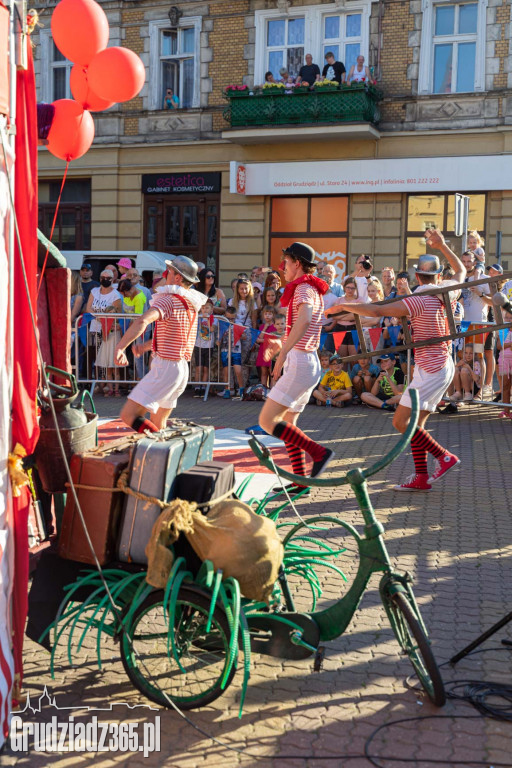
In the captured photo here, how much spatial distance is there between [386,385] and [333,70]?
42.8ft

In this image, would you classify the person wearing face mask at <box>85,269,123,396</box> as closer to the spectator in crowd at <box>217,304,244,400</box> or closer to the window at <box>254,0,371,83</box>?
the spectator in crowd at <box>217,304,244,400</box>

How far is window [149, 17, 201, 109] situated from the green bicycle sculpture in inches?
918

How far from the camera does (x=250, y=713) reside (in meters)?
3.78

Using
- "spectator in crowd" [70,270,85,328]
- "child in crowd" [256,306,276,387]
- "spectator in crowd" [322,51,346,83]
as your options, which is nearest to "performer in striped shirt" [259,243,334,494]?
"child in crowd" [256,306,276,387]

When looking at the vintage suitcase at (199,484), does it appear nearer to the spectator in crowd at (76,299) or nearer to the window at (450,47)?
the spectator in crowd at (76,299)

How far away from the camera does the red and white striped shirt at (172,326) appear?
25.7 ft

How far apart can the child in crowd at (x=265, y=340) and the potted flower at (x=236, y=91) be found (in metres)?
11.6

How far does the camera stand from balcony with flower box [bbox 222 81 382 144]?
22.7m

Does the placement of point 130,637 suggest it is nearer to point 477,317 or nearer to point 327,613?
point 327,613

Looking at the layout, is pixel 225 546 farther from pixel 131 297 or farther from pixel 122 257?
pixel 122 257

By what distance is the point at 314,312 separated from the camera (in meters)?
7.41

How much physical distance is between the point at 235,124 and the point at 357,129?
11.9ft

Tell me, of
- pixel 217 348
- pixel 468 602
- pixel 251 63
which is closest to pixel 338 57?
pixel 251 63

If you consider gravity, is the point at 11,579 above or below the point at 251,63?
below
